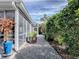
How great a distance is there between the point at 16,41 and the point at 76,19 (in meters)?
5.85

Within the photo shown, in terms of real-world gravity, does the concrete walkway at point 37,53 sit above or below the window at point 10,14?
below

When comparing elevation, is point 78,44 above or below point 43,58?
above

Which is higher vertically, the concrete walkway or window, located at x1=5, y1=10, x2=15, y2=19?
window, located at x1=5, y1=10, x2=15, y2=19

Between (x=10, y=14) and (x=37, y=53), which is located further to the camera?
(x=10, y=14)

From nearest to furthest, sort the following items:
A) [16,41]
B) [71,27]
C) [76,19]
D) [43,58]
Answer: [76,19]
[71,27]
[43,58]
[16,41]

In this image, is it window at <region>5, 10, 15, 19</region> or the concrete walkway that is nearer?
the concrete walkway

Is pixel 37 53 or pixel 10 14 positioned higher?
pixel 10 14

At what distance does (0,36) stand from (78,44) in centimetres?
693

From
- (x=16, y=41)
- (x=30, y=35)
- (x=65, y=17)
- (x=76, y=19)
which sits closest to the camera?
(x=76, y=19)

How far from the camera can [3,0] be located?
962 cm

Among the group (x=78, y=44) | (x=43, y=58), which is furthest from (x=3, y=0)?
(x=78, y=44)

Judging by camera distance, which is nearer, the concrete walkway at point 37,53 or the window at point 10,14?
the concrete walkway at point 37,53

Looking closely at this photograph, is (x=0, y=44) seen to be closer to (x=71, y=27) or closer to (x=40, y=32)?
(x=71, y=27)

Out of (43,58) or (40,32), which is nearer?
(43,58)
